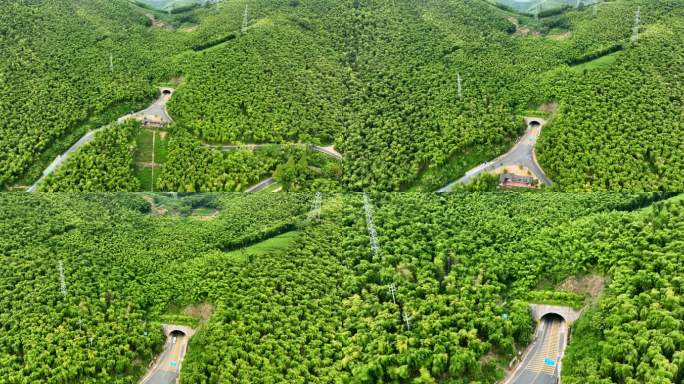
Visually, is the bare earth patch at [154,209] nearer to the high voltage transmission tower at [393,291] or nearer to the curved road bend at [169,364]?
the curved road bend at [169,364]

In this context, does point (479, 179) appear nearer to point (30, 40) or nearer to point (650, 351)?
point (650, 351)

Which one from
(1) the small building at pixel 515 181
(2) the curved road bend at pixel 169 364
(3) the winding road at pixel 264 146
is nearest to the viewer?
(2) the curved road bend at pixel 169 364

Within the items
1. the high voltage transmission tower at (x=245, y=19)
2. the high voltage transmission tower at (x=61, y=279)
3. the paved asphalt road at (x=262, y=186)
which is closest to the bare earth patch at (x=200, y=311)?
the high voltage transmission tower at (x=61, y=279)

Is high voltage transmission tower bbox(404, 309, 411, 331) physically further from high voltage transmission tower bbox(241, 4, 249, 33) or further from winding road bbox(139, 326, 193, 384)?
high voltage transmission tower bbox(241, 4, 249, 33)

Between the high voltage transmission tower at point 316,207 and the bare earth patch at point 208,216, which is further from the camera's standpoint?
the bare earth patch at point 208,216

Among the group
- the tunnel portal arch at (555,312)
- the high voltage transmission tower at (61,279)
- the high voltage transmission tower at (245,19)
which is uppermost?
the high voltage transmission tower at (245,19)

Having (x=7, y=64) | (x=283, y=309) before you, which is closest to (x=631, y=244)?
(x=283, y=309)

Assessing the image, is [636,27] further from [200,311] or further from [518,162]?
[200,311]
